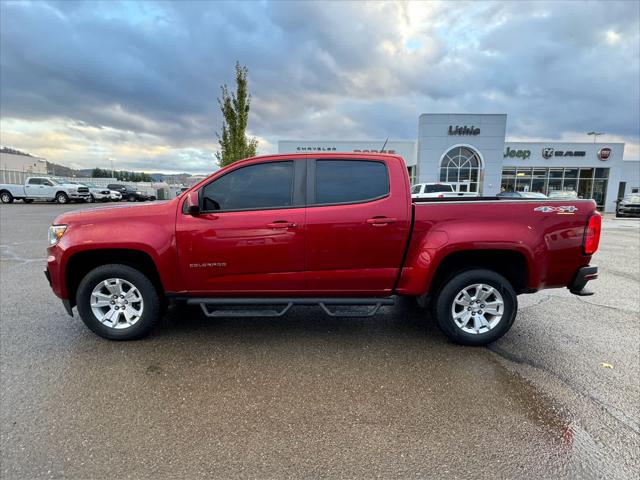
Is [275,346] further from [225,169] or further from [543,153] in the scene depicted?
[543,153]

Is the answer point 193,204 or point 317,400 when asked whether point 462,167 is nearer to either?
point 193,204

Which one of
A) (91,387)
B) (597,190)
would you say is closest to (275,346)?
(91,387)

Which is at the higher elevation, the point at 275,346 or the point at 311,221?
the point at 311,221

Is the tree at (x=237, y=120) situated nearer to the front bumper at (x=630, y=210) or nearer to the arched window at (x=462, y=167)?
the arched window at (x=462, y=167)

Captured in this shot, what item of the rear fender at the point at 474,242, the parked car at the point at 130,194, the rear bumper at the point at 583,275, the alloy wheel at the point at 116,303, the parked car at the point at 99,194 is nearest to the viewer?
the rear fender at the point at 474,242

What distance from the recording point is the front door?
3545mm

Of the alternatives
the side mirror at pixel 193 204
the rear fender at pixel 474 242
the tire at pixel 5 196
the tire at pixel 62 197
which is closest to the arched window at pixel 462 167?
the rear fender at pixel 474 242

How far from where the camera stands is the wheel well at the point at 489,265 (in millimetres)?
→ 3713

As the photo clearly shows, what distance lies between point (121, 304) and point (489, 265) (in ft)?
13.2

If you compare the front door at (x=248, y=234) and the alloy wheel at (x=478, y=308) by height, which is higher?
the front door at (x=248, y=234)

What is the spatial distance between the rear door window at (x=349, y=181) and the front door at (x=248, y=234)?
218mm

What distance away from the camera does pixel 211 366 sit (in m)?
3.32

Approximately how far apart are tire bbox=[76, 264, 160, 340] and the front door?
18.5 inches

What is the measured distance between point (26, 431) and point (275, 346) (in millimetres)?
2040
